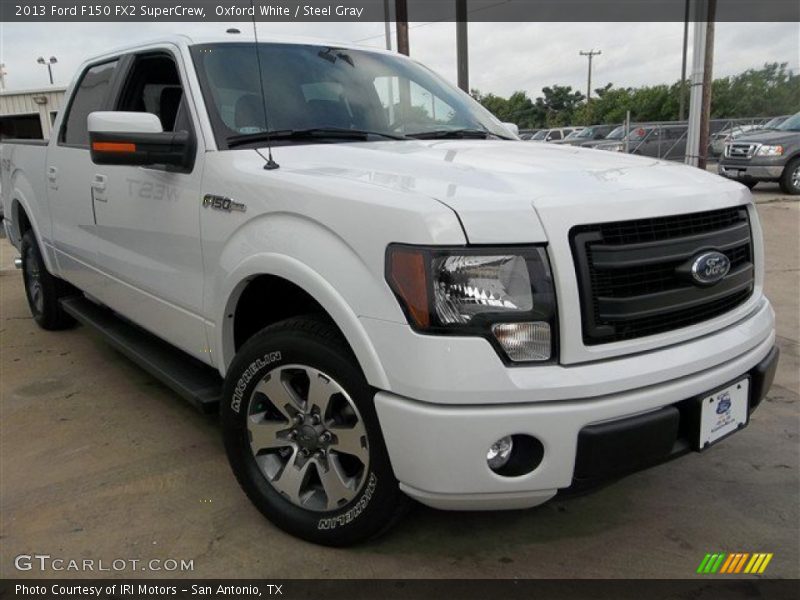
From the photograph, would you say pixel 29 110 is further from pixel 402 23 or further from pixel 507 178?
pixel 507 178

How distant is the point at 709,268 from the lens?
7.34 feet

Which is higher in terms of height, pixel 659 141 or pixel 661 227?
pixel 661 227

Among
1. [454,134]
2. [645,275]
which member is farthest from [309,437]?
[454,134]

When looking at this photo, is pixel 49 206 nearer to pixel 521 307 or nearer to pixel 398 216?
pixel 398 216

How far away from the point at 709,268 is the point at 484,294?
810 millimetres

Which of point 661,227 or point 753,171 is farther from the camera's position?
point 753,171

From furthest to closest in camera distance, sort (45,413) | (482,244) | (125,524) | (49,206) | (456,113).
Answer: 1. (49,206)
2. (45,413)
3. (456,113)
4. (125,524)
5. (482,244)

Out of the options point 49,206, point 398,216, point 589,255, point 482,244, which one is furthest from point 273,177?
point 49,206

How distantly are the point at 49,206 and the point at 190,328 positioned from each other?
2320mm

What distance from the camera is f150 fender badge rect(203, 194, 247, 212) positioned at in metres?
2.59

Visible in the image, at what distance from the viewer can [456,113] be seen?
3.66m

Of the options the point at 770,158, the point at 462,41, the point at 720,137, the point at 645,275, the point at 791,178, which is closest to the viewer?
the point at 645,275

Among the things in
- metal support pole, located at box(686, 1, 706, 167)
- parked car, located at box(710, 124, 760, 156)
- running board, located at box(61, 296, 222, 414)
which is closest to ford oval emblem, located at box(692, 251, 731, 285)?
running board, located at box(61, 296, 222, 414)

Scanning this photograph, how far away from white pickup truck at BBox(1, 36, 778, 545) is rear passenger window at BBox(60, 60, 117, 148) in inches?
35.7
